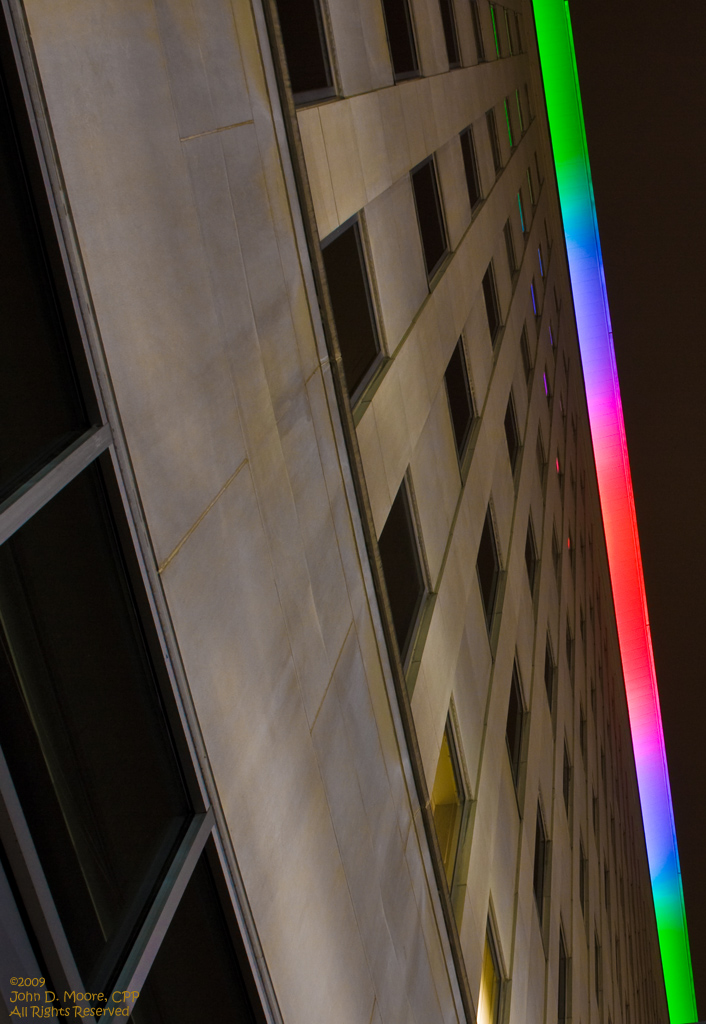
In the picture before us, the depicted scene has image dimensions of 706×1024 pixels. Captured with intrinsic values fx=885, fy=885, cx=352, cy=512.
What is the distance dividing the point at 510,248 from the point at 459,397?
31.5ft

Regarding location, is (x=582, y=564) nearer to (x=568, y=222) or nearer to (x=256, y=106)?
(x=568, y=222)

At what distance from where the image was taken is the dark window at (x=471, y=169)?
17578 millimetres

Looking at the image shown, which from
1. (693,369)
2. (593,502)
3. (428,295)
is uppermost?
(428,295)

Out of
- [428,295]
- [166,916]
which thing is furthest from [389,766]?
[428,295]

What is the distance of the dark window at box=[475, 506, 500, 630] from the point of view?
582 inches

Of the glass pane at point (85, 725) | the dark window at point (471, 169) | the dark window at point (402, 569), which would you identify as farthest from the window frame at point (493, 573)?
the glass pane at point (85, 725)

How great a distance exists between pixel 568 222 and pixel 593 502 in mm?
12696

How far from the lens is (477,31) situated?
65.6 feet

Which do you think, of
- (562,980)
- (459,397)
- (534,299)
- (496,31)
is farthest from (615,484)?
(459,397)

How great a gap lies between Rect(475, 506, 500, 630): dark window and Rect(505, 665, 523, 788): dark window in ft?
5.29

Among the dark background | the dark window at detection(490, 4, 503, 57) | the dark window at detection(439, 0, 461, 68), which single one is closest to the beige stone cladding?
the dark window at detection(490, 4, 503, 57)

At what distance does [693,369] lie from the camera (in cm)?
4112

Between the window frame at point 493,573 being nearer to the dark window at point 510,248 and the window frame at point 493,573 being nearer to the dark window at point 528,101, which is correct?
the dark window at point 510,248

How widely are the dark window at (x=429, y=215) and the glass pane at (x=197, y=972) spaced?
9568 mm
